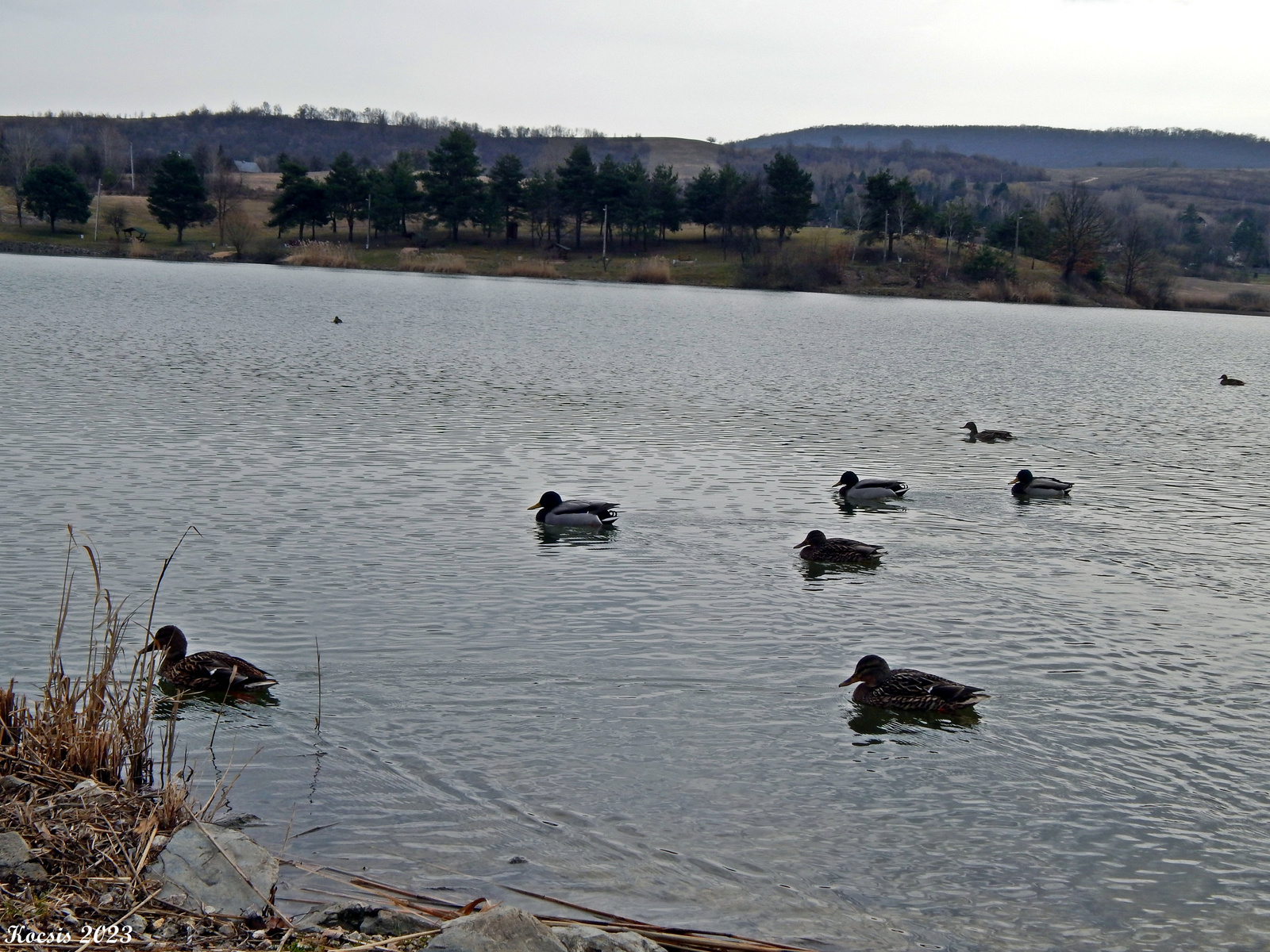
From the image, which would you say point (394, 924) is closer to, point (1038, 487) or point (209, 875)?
point (209, 875)

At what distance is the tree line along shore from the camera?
327ft

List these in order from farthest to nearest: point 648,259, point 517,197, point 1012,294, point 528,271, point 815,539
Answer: point 517,197 < point 648,259 < point 1012,294 < point 528,271 < point 815,539

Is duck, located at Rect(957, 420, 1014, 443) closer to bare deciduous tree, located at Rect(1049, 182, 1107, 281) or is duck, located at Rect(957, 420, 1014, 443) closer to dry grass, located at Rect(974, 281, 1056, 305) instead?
dry grass, located at Rect(974, 281, 1056, 305)

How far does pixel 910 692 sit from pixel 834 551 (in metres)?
4.58

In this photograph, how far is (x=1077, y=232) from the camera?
106 meters

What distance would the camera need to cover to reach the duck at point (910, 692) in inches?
367

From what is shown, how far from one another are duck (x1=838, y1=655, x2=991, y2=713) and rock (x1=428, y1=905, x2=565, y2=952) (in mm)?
4888

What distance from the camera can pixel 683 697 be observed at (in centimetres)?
949

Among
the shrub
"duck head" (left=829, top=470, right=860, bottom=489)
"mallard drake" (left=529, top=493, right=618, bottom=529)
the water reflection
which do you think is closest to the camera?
the water reflection

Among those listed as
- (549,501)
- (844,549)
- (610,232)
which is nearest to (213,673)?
(549,501)

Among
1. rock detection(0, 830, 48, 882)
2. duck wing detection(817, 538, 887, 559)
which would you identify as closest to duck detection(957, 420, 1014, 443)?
duck wing detection(817, 538, 887, 559)

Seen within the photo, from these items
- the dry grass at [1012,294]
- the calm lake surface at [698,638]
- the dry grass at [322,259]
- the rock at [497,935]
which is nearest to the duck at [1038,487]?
the calm lake surface at [698,638]

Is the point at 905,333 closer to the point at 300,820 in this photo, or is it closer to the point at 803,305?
the point at 803,305

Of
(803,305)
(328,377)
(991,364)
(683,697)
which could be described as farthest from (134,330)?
(803,305)
